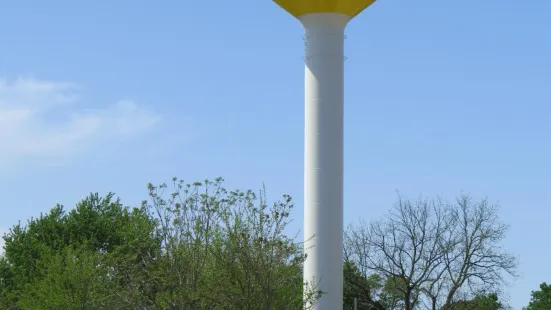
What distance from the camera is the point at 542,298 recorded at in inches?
2707

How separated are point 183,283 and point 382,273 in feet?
80.1

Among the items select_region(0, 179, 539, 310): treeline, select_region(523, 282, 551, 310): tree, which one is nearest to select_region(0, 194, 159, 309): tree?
select_region(0, 179, 539, 310): treeline

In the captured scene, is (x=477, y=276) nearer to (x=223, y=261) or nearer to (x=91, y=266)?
(x=91, y=266)

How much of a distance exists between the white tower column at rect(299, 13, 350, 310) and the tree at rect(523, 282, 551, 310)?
45812 mm

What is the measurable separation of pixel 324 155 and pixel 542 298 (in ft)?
158

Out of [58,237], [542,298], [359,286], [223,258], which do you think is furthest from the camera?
[542,298]

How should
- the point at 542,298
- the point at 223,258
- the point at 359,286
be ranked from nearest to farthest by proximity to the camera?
the point at 223,258 < the point at 359,286 < the point at 542,298

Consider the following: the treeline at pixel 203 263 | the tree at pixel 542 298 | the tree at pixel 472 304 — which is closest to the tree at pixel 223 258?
Result: the treeline at pixel 203 263

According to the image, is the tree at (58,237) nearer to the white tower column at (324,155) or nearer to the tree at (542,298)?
the white tower column at (324,155)

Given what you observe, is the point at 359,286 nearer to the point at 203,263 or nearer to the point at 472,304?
the point at 472,304

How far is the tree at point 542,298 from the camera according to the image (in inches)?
2668

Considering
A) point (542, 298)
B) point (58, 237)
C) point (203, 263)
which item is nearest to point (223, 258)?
point (203, 263)

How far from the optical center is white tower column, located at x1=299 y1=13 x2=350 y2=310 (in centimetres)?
2547

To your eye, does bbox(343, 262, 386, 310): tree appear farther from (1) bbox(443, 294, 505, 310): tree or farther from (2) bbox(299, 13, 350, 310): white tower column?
(2) bbox(299, 13, 350, 310): white tower column
